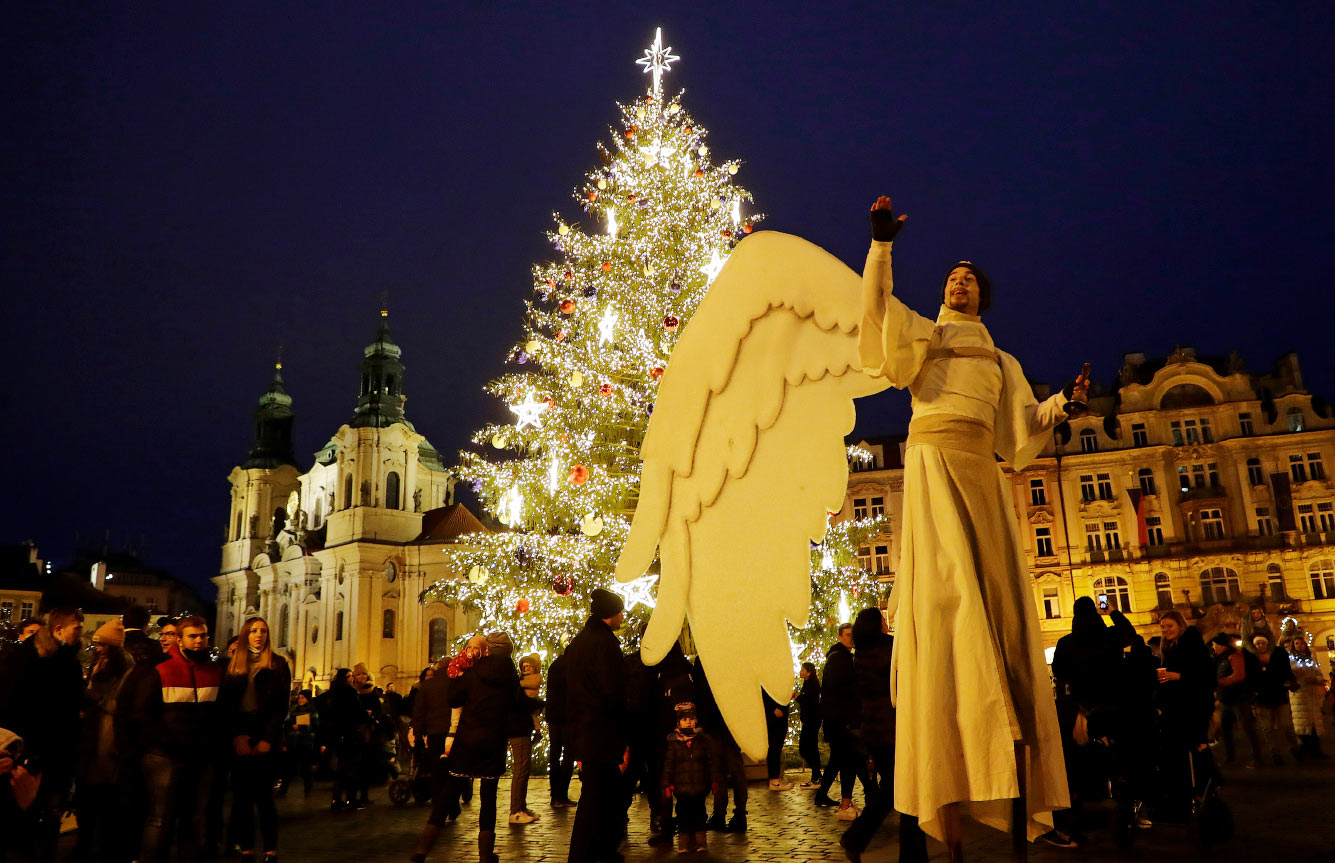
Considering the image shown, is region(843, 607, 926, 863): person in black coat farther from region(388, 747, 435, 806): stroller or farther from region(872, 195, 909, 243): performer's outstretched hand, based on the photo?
region(388, 747, 435, 806): stroller

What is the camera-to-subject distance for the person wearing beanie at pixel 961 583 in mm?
3682

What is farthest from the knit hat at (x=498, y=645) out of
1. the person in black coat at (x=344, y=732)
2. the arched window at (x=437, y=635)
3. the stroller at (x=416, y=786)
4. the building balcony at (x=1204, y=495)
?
the arched window at (x=437, y=635)

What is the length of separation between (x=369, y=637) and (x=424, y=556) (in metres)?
6.11

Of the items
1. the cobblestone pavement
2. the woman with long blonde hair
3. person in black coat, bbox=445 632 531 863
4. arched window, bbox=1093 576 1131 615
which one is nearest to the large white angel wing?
the cobblestone pavement

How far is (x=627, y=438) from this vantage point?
48.2ft

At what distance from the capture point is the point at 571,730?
6.01 metres

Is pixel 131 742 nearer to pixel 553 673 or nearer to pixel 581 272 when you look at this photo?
pixel 553 673

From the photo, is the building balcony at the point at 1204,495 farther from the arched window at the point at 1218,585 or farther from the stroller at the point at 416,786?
the stroller at the point at 416,786

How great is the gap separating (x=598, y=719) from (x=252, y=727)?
3326mm

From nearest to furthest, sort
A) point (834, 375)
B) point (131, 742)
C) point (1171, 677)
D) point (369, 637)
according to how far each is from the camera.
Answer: point (834, 375) → point (131, 742) → point (1171, 677) → point (369, 637)

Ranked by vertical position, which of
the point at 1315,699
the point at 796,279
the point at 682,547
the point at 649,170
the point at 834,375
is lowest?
the point at 1315,699

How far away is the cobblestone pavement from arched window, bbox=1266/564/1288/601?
3243 cm

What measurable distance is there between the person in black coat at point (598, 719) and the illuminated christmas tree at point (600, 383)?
23.0 ft

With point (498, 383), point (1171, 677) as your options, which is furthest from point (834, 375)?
point (498, 383)
